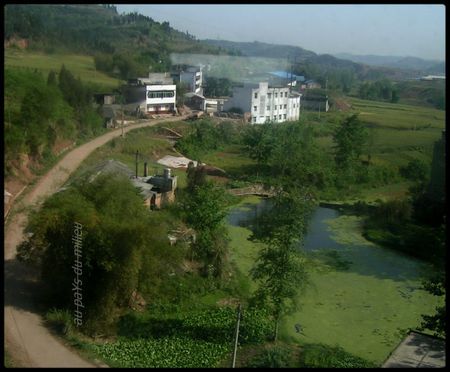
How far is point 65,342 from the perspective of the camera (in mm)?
3246

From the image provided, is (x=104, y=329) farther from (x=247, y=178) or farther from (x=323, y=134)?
(x=323, y=134)

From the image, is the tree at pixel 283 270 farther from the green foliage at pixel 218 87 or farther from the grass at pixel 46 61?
the green foliage at pixel 218 87

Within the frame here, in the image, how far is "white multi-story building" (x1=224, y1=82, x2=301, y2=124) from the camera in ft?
46.8

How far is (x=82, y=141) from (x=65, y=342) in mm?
6512

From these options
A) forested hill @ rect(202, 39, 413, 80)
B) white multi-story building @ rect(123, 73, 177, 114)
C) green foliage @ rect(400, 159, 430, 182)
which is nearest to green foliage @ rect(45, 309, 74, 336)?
green foliage @ rect(400, 159, 430, 182)

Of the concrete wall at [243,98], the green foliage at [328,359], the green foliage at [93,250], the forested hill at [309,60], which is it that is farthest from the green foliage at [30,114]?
the forested hill at [309,60]

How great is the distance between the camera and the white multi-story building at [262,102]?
46.8 ft

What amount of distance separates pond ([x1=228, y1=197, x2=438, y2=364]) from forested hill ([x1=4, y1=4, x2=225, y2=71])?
13.0ft

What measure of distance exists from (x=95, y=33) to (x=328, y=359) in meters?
12.4

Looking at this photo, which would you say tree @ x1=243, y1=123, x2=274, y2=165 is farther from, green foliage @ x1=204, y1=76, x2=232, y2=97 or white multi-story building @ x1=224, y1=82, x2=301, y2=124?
green foliage @ x1=204, y1=76, x2=232, y2=97

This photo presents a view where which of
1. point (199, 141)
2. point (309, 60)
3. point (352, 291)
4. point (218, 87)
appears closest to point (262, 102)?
point (218, 87)

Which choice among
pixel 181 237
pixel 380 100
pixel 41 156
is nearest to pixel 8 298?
pixel 181 237

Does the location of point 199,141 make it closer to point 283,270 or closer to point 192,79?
point 192,79

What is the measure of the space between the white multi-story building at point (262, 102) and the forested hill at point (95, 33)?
316cm
